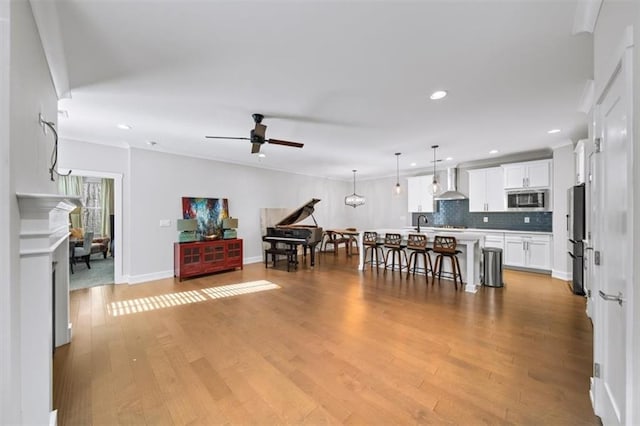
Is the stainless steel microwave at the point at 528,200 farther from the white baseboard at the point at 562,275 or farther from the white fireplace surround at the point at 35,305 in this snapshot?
the white fireplace surround at the point at 35,305

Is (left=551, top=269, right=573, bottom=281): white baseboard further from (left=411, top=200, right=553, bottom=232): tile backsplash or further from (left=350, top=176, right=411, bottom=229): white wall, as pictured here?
(left=350, top=176, right=411, bottom=229): white wall

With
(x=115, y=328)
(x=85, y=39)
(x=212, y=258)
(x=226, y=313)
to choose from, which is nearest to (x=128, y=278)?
(x=212, y=258)

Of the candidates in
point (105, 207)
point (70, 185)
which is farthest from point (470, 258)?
point (70, 185)

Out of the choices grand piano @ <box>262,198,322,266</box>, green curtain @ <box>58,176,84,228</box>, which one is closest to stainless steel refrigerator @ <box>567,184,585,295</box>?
grand piano @ <box>262,198,322,266</box>

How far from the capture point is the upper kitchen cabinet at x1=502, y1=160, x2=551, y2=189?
529 centimetres

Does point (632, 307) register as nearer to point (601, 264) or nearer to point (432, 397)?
point (601, 264)

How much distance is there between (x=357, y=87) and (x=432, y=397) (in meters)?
2.83

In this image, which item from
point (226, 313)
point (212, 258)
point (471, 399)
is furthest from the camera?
point (212, 258)

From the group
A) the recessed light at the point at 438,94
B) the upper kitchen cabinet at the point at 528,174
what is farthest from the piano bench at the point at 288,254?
the upper kitchen cabinet at the point at 528,174

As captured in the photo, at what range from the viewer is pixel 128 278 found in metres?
4.88

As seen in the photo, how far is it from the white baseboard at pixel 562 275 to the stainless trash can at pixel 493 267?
1396 millimetres

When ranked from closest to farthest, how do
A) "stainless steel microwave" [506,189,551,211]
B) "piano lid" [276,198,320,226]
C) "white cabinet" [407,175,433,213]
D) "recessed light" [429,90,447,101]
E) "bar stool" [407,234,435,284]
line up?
1. "recessed light" [429,90,447,101]
2. "bar stool" [407,234,435,284]
3. "stainless steel microwave" [506,189,551,211]
4. "piano lid" [276,198,320,226]
5. "white cabinet" [407,175,433,213]

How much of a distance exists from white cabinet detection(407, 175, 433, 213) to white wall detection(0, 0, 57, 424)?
24.9 feet

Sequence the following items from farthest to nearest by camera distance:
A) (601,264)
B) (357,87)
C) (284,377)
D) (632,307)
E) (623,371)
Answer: (357,87) → (284,377) → (601,264) → (623,371) → (632,307)
